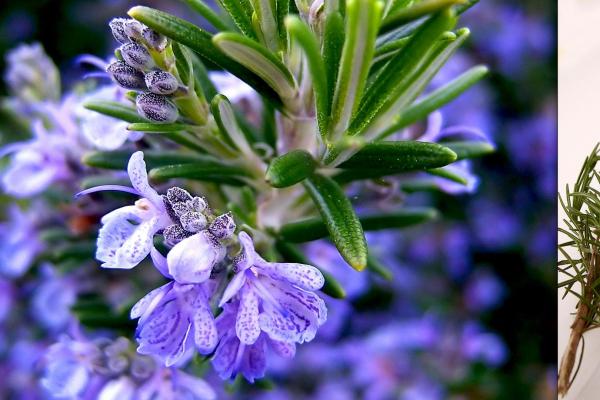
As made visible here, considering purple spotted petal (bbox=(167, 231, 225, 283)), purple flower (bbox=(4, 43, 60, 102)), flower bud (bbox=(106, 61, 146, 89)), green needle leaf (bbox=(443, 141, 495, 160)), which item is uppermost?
flower bud (bbox=(106, 61, 146, 89))

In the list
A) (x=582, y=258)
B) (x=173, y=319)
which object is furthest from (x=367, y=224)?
(x=582, y=258)

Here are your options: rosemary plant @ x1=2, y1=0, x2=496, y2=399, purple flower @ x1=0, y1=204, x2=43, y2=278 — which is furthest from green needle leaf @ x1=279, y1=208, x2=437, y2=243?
purple flower @ x1=0, y1=204, x2=43, y2=278

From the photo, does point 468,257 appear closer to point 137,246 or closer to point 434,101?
point 434,101

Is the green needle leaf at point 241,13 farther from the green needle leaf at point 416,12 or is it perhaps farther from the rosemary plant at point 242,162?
the green needle leaf at point 416,12

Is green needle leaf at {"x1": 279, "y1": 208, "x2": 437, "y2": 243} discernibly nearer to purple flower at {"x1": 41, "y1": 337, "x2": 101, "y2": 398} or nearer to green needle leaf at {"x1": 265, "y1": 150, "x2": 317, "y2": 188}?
green needle leaf at {"x1": 265, "y1": 150, "x2": 317, "y2": 188}

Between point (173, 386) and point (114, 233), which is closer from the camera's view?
point (114, 233)

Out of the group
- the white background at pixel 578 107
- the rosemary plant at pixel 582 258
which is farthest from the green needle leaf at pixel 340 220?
the white background at pixel 578 107
